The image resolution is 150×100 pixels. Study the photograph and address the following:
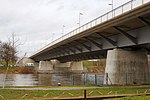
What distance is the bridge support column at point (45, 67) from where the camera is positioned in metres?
108

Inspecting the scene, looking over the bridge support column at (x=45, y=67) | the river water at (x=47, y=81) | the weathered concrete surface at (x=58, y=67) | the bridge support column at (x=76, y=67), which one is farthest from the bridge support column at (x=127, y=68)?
the bridge support column at (x=76, y=67)

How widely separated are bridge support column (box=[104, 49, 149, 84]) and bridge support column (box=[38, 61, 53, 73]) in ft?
236

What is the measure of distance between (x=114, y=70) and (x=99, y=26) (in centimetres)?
663

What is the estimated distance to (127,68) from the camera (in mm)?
37156

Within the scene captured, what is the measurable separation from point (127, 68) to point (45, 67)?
75.8 m

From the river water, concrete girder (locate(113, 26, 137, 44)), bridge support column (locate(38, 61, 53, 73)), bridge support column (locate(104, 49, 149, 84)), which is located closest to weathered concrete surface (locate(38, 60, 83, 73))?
bridge support column (locate(38, 61, 53, 73))

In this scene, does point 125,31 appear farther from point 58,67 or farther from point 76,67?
point 76,67

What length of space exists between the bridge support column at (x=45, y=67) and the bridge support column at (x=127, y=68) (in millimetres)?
72048

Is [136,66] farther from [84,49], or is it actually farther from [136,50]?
[84,49]

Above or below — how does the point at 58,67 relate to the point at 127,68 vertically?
above

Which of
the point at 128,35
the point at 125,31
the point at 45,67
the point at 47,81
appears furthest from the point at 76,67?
the point at 128,35

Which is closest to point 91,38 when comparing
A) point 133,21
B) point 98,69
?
point 133,21

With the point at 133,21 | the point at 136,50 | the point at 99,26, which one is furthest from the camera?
the point at 136,50

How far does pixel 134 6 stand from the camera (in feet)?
91.4
